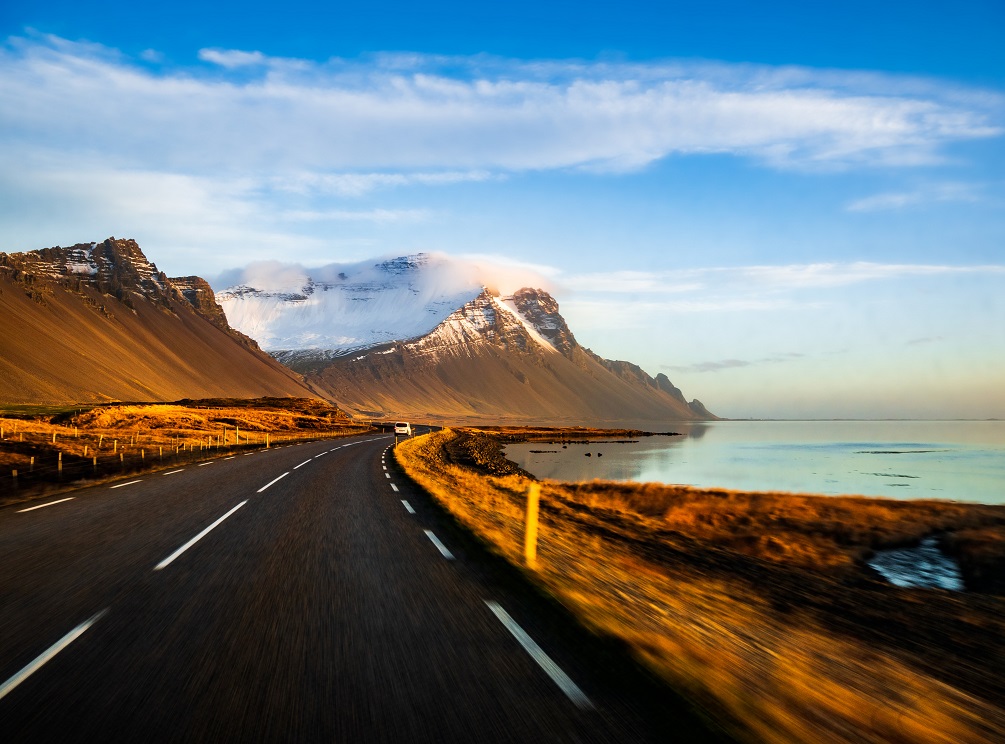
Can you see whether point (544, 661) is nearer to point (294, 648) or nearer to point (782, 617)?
point (294, 648)

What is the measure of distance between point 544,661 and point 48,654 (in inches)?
152

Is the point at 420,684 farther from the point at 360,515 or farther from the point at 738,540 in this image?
the point at 738,540

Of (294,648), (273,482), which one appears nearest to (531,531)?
(294,648)

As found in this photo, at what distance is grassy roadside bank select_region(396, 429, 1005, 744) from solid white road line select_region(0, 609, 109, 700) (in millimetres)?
4470

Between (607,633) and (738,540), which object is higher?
(607,633)

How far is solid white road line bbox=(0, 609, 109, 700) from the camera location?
481 cm

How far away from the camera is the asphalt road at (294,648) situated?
4.34m

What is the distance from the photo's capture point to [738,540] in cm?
1964

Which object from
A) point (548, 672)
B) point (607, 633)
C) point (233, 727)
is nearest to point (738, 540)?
point (607, 633)

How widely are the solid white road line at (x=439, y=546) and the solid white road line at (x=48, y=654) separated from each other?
4.57 metres

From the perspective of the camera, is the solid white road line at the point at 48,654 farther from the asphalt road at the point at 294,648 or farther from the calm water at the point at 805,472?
the calm water at the point at 805,472

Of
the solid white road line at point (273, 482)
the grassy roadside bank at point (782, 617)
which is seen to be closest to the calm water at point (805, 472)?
the grassy roadside bank at point (782, 617)

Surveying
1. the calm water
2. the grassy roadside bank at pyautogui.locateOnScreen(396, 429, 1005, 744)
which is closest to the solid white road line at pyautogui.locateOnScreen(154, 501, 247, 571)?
the grassy roadside bank at pyautogui.locateOnScreen(396, 429, 1005, 744)

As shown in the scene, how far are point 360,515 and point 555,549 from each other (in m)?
4.79
